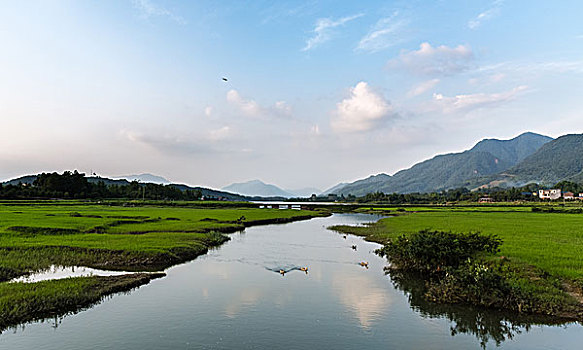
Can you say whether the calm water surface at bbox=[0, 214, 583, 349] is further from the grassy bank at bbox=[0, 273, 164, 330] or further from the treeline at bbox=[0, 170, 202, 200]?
the treeline at bbox=[0, 170, 202, 200]

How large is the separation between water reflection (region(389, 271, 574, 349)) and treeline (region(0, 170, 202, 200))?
380 ft

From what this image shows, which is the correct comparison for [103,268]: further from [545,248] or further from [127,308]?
[545,248]

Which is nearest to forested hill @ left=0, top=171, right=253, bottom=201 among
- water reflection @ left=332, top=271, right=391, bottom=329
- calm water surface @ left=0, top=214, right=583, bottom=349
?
calm water surface @ left=0, top=214, right=583, bottom=349

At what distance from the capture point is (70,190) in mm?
130250

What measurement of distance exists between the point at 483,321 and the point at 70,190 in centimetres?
14479

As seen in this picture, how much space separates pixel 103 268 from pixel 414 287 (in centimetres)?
2150

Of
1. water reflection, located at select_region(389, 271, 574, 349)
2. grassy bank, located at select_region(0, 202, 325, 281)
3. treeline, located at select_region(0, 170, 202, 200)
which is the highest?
treeline, located at select_region(0, 170, 202, 200)

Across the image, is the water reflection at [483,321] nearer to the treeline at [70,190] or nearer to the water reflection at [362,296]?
the water reflection at [362,296]

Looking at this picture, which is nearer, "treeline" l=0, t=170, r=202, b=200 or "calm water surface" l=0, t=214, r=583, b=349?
"calm water surface" l=0, t=214, r=583, b=349

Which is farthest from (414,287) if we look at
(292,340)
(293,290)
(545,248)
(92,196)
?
(92,196)

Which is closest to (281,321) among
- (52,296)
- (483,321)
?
(483,321)

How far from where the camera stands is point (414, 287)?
74.5 feet

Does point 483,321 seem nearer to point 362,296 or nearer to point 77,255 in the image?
point 362,296

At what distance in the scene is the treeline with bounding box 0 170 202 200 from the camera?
10744cm
